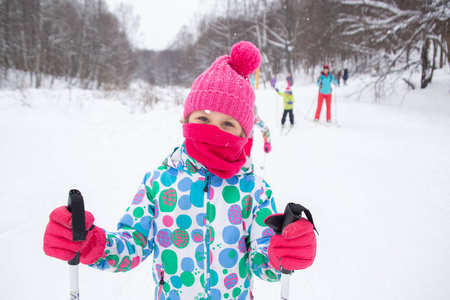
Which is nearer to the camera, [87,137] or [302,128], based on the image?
[87,137]

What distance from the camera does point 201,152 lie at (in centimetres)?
110

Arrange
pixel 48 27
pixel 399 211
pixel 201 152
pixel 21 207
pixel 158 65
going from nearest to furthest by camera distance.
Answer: pixel 201 152 → pixel 21 207 → pixel 399 211 → pixel 48 27 → pixel 158 65

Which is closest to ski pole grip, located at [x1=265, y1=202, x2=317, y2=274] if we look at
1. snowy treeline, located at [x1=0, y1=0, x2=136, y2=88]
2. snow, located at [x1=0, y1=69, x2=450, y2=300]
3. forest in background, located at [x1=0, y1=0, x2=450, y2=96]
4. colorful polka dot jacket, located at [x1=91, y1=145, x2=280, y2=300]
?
colorful polka dot jacket, located at [x1=91, y1=145, x2=280, y2=300]

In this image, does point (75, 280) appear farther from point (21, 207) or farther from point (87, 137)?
point (87, 137)

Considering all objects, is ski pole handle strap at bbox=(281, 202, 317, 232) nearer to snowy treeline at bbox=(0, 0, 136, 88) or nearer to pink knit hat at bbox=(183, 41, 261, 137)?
pink knit hat at bbox=(183, 41, 261, 137)

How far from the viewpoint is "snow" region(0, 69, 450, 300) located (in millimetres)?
2018

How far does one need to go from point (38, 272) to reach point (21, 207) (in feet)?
3.48

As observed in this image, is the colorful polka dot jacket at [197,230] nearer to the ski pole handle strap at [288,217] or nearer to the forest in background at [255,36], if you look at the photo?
the ski pole handle strap at [288,217]

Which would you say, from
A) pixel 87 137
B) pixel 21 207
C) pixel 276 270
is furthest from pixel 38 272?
pixel 87 137

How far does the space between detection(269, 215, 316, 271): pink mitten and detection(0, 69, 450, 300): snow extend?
1.42 meters

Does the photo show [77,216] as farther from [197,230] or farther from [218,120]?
[218,120]

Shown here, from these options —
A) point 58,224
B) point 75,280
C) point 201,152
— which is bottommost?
point 75,280

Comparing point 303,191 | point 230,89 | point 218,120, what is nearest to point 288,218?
point 218,120

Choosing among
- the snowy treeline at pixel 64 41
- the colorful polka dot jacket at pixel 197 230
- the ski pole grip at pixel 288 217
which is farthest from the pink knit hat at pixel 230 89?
the snowy treeline at pixel 64 41
